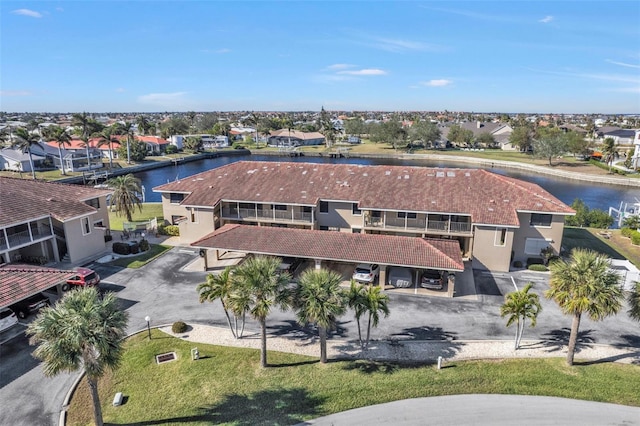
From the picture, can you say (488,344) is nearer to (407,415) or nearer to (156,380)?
(407,415)

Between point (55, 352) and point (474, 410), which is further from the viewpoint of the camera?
point (474, 410)

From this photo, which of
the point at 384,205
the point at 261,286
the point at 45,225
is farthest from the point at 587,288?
the point at 45,225

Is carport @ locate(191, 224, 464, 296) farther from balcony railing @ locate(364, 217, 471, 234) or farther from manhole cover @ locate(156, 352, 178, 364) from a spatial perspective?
manhole cover @ locate(156, 352, 178, 364)

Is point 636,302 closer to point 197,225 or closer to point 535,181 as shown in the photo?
point 197,225

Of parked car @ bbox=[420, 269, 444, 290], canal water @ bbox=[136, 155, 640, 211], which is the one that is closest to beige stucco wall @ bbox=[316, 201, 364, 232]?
parked car @ bbox=[420, 269, 444, 290]

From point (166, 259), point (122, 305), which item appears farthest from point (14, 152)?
point (122, 305)

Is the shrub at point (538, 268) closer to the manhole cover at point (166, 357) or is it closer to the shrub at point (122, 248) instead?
the manhole cover at point (166, 357)
